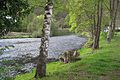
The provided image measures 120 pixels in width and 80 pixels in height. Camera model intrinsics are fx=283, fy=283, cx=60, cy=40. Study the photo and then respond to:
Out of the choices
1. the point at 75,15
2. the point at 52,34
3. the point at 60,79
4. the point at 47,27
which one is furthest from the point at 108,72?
the point at 52,34

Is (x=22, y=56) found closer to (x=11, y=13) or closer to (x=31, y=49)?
(x=31, y=49)

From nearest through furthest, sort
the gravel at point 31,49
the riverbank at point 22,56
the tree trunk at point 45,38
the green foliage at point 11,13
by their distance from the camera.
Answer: the green foliage at point 11,13 < the riverbank at point 22,56 < the tree trunk at point 45,38 < the gravel at point 31,49

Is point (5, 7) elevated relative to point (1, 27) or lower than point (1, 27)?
elevated

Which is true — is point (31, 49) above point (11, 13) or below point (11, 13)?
below

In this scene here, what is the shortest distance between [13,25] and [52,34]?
9757cm

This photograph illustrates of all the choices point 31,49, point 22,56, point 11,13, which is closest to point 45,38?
point 11,13

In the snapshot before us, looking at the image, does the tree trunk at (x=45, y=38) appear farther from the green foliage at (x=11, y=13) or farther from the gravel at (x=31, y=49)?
the gravel at (x=31, y=49)

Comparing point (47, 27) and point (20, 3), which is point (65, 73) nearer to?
point (47, 27)

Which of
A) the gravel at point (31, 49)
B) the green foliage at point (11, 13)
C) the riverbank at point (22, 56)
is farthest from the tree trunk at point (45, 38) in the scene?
the gravel at point (31, 49)

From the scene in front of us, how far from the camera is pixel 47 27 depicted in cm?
1834

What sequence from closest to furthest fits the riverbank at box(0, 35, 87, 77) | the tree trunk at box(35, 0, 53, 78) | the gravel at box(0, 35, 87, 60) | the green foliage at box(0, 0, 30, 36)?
the green foliage at box(0, 0, 30, 36)
the riverbank at box(0, 35, 87, 77)
the tree trunk at box(35, 0, 53, 78)
the gravel at box(0, 35, 87, 60)

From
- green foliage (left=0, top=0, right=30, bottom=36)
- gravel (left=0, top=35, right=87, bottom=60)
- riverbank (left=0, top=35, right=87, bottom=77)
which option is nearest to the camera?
green foliage (left=0, top=0, right=30, bottom=36)

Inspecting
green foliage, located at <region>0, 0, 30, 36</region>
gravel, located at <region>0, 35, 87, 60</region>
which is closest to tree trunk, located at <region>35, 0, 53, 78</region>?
green foliage, located at <region>0, 0, 30, 36</region>

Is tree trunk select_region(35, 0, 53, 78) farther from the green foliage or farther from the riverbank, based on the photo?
the green foliage
